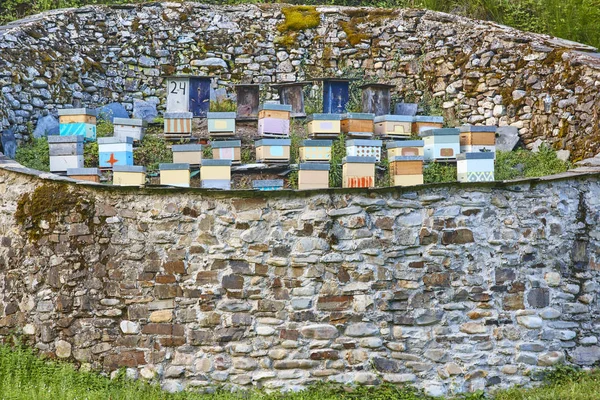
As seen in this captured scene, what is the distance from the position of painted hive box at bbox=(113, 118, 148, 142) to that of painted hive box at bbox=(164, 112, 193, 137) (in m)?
0.43

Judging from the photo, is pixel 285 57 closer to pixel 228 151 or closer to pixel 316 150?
pixel 228 151

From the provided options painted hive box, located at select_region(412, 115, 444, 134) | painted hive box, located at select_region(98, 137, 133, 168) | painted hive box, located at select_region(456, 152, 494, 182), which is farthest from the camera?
painted hive box, located at select_region(412, 115, 444, 134)

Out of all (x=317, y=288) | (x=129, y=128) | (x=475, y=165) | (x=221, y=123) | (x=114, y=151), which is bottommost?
(x=317, y=288)

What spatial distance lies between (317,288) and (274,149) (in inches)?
115

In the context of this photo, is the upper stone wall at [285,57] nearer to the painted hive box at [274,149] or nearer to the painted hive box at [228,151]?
the painted hive box at [228,151]

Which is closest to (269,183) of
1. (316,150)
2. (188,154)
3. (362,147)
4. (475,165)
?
(316,150)

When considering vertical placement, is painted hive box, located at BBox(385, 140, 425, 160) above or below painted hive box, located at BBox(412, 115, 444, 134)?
below

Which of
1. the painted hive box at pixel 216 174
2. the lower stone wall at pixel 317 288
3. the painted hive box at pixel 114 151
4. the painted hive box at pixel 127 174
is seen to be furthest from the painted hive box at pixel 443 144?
the painted hive box at pixel 114 151

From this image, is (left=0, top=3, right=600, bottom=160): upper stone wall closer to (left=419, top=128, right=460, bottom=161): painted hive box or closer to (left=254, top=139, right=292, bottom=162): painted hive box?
(left=419, top=128, right=460, bottom=161): painted hive box

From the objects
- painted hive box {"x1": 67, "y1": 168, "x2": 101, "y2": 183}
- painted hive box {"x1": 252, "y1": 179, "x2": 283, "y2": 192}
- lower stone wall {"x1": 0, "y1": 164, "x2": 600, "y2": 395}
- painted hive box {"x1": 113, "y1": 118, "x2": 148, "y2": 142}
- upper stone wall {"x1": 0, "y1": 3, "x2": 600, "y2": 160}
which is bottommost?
lower stone wall {"x1": 0, "y1": 164, "x2": 600, "y2": 395}

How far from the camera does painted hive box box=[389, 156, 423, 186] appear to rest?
10266 mm

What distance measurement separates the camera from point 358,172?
1023 centimetres

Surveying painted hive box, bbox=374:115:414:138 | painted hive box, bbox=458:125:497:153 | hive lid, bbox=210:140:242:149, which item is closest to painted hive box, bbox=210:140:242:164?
hive lid, bbox=210:140:242:149

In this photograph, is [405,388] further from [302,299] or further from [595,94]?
[595,94]
